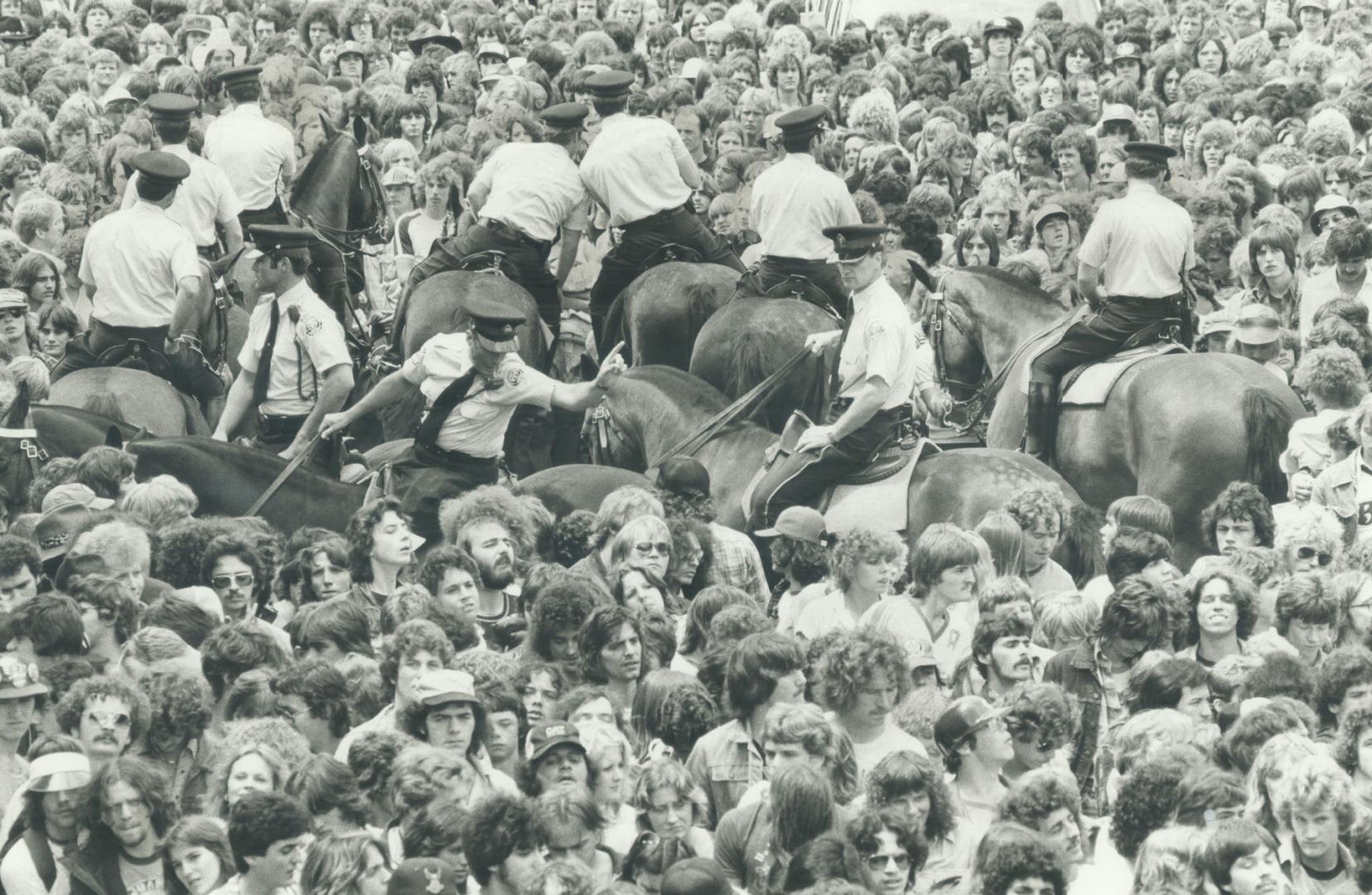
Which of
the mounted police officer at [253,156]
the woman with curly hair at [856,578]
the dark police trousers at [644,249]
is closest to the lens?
the woman with curly hair at [856,578]

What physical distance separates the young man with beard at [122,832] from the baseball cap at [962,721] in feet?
8.96

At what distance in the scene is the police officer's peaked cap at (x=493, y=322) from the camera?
53.4ft

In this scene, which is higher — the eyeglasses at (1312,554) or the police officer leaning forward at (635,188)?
the eyeglasses at (1312,554)

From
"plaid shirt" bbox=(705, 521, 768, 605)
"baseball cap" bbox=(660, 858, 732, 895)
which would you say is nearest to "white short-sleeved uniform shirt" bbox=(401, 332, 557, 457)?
"plaid shirt" bbox=(705, 521, 768, 605)

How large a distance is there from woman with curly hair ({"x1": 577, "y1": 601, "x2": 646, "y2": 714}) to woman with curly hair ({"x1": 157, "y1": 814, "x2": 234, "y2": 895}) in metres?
2.19

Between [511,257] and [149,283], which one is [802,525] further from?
[511,257]

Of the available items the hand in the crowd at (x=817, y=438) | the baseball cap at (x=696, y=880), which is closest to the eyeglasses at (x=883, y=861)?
the baseball cap at (x=696, y=880)

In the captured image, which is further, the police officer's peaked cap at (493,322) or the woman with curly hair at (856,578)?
the police officer's peaked cap at (493,322)

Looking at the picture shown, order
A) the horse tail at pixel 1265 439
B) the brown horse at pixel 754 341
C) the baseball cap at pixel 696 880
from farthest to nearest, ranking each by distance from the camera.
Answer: the brown horse at pixel 754 341
the horse tail at pixel 1265 439
the baseball cap at pixel 696 880

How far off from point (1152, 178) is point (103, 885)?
359 inches

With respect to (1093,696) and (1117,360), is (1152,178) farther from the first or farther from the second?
(1093,696)

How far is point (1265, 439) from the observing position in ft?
56.9

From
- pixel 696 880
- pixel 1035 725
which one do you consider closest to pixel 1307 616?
pixel 1035 725

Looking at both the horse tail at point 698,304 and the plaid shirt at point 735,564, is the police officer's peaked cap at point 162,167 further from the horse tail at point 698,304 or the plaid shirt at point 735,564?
the plaid shirt at point 735,564
